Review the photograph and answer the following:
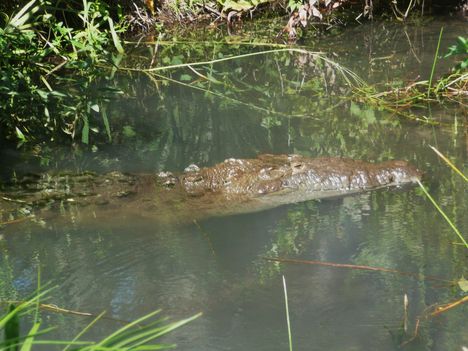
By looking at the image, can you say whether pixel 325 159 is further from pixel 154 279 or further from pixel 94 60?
pixel 94 60

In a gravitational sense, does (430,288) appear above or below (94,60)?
below

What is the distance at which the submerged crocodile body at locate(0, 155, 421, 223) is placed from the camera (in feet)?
14.4

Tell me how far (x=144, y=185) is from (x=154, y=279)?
1202mm

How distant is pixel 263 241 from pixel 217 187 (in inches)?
32.3

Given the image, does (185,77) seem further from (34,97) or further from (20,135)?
(20,135)

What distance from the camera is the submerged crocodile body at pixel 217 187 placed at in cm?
439

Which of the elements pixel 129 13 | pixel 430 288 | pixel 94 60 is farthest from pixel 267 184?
pixel 129 13

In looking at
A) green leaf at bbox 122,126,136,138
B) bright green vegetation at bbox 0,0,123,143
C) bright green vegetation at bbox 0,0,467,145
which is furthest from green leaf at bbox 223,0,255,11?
green leaf at bbox 122,126,136,138

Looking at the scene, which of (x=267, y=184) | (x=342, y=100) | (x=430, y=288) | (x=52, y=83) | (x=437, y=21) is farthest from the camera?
(x=437, y=21)

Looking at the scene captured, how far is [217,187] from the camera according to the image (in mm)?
4578

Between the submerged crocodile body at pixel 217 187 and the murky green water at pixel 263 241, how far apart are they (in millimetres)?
142

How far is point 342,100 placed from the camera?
6020 millimetres

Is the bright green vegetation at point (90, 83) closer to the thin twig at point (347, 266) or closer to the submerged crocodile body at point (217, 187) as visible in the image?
the submerged crocodile body at point (217, 187)

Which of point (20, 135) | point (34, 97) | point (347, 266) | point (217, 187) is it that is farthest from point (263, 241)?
point (34, 97)
